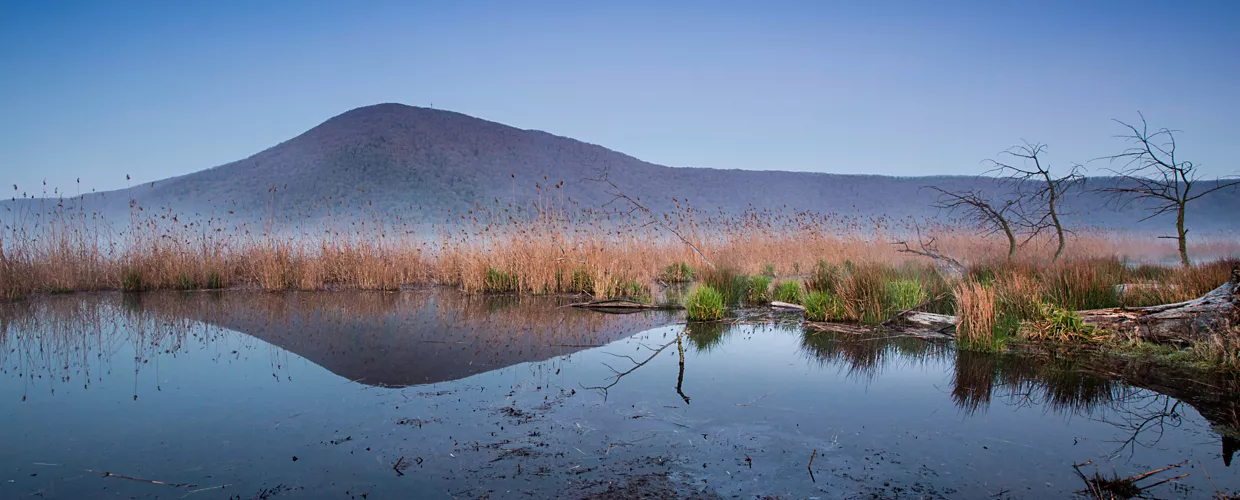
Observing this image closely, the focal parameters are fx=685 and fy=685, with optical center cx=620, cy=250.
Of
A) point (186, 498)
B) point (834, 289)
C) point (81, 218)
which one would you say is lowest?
point (186, 498)

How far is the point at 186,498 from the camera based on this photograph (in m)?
3.20

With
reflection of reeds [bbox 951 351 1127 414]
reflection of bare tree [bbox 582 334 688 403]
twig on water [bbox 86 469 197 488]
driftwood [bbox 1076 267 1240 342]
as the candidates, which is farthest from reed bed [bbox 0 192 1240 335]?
twig on water [bbox 86 469 197 488]

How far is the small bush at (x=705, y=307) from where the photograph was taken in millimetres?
8320

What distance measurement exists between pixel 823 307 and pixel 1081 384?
3.22m

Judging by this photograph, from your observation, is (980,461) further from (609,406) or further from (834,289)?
(834,289)

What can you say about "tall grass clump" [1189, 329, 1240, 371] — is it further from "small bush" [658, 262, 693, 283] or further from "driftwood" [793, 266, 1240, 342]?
"small bush" [658, 262, 693, 283]

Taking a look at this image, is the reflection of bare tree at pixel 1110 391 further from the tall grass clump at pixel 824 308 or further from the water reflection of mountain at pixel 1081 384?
the tall grass clump at pixel 824 308

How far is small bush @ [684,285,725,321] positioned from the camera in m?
8.32

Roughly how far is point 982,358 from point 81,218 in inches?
562

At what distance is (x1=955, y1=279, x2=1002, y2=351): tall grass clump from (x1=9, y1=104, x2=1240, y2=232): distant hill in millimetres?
25681

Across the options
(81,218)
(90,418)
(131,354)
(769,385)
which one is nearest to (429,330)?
(131,354)

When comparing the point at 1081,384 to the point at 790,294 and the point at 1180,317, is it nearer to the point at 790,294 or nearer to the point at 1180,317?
the point at 1180,317

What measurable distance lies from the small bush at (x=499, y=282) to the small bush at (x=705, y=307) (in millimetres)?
4071

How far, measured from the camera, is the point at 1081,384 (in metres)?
5.14
